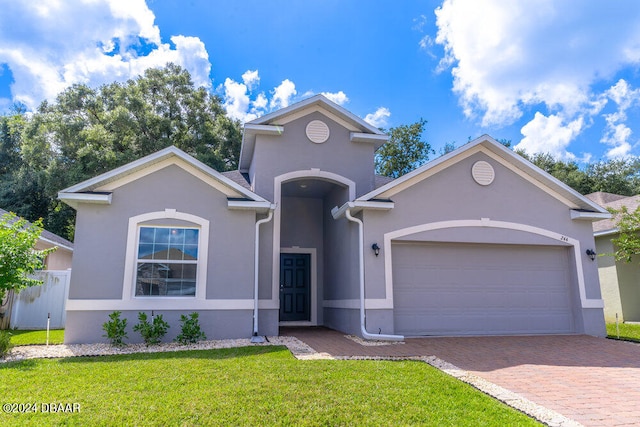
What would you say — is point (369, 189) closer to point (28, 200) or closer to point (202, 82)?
point (202, 82)

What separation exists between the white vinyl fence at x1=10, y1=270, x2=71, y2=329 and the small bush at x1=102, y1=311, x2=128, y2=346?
16.9 feet

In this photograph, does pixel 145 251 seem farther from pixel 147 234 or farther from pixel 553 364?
pixel 553 364

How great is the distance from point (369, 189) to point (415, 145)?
1918 centimetres

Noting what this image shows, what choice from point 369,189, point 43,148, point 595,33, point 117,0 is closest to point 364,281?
point 369,189

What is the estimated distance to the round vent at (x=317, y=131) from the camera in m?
12.1

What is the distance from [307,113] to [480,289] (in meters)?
7.09

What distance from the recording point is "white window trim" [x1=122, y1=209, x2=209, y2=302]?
934 centimetres

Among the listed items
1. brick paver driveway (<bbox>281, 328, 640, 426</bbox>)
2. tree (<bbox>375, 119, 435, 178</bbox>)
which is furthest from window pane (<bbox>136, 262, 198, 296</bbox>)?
tree (<bbox>375, 119, 435, 178</bbox>)

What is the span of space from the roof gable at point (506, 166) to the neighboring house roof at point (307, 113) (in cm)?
231

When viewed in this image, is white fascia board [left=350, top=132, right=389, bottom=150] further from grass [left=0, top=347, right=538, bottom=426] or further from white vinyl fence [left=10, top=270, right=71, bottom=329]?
white vinyl fence [left=10, top=270, right=71, bottom=329]

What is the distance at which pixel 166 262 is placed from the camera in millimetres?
9617

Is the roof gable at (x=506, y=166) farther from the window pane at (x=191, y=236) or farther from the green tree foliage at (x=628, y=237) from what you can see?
the window pane at (x=191, y=236)

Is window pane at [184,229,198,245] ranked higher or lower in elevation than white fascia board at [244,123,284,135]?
lower

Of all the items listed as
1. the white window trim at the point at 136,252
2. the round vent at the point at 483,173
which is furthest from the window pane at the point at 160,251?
the round vent at the point at 483,173
